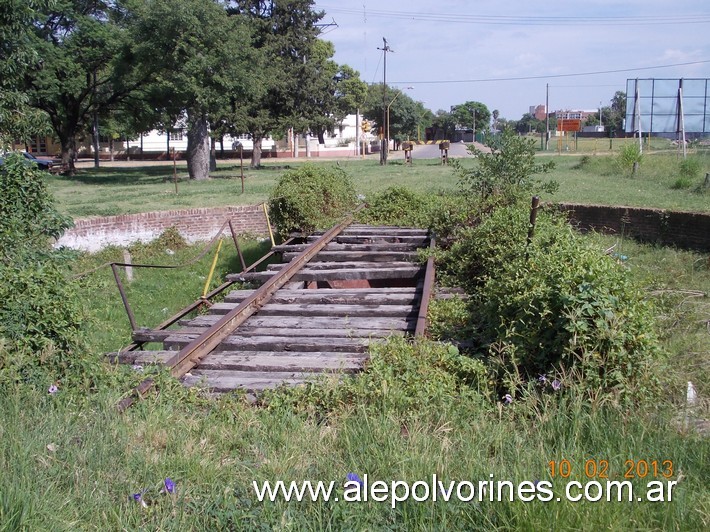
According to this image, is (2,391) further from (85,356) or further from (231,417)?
(231,417)

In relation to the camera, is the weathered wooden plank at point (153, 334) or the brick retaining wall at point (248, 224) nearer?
the weathered wooden plank at point (153, 334)

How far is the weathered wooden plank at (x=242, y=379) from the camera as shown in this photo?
5355 mm

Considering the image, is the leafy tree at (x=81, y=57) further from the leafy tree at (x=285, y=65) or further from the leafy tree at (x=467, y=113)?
the leafy tree at (x=467, y=113)

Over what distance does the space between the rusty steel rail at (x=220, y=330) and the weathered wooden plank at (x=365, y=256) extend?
0.19 m

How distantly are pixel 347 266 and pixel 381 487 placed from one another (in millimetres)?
6343

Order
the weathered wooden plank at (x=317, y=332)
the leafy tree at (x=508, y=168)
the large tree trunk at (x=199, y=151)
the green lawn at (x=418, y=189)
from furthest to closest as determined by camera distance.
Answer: the large tree trunk at (x=199, y=151), the green lawn at (x=418, y=189), the leafy tree at (x=508, y=168), the weathered wooden plank at (x=317, y=332)

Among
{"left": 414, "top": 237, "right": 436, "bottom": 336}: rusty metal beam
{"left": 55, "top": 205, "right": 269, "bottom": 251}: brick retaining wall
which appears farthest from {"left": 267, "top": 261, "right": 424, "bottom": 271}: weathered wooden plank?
{"left": 55, "top": 205, "right": 269, "bottom": 251}: brick retaining wall

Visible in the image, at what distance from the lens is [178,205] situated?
17984 millimetres

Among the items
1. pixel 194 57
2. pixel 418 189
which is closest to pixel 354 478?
pixel 418 189

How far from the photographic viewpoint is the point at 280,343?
6.48 metres

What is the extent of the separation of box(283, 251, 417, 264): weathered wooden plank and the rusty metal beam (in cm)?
41

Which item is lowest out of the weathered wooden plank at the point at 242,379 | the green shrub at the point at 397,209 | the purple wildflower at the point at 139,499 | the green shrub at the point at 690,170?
the weathered wooden plank at the point at 242,379

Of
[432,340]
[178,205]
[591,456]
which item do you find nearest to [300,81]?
[178,205]

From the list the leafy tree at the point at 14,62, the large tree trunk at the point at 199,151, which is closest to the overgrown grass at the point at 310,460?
the leafy tree at the point at 14,62
